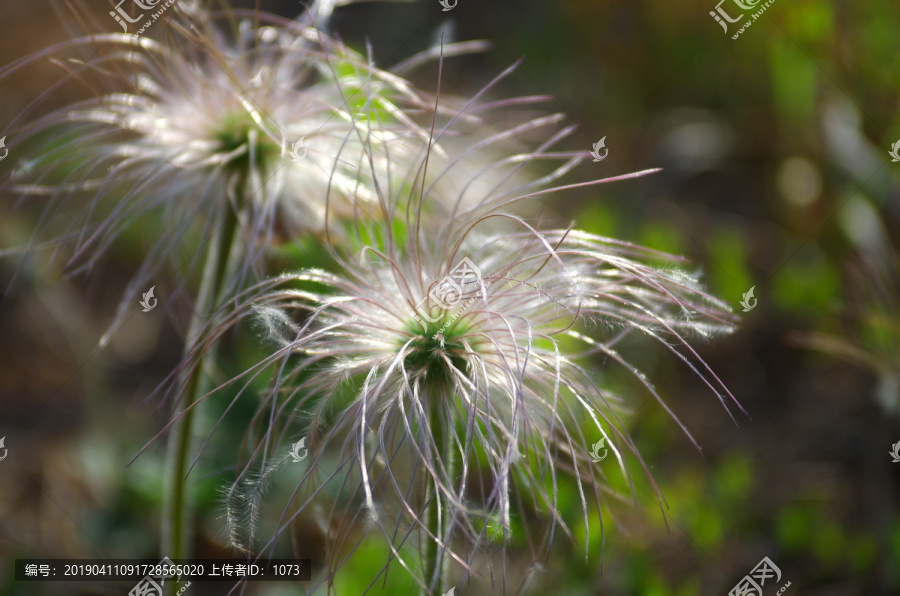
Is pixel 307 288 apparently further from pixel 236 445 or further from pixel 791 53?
pixel 791 53

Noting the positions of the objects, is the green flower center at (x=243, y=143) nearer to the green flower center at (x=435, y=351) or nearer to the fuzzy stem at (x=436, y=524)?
the green flower center at (x=435, y=351)

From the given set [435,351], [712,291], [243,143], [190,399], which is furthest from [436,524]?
[712,291]

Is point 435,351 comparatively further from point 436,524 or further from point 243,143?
point 243,143

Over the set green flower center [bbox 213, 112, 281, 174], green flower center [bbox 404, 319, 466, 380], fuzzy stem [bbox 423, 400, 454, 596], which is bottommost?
fuzzy stem [bbox 423, 400, 454, 596]

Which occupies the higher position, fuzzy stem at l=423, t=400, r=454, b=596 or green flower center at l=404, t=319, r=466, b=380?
green flower center at l=404, t=319, r=466, b=380

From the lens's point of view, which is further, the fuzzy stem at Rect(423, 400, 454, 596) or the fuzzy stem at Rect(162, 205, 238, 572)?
the fuzzy stem at Rect(162, 205, 238, 572)

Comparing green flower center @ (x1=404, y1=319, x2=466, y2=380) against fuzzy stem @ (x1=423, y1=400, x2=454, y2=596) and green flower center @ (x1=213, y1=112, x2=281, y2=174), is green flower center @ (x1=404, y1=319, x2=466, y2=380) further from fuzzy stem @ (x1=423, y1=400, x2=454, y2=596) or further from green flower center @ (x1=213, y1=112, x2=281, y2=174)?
green flower center @ (x1=213, y1=112, x2=281, y2=174)

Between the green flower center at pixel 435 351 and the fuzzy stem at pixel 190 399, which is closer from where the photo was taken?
the green flower center at pixel 435 351

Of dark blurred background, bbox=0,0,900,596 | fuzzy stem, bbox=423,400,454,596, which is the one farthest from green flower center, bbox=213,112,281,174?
fuzzy stem, bbox=423,400,454,596

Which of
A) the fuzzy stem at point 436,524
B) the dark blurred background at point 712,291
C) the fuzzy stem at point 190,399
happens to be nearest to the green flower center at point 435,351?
the fuzzy stem at point 436,524
